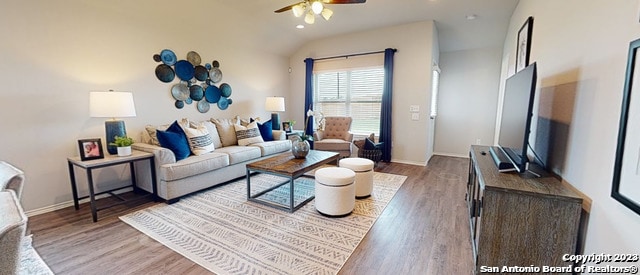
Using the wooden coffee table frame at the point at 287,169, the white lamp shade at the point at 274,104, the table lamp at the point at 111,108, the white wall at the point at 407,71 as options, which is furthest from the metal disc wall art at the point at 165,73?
the white wall at the point at 407,71

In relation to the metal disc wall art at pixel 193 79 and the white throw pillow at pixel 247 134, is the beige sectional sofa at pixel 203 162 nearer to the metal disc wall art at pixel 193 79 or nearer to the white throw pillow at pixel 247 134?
the white throw pillow at pixel 247 134

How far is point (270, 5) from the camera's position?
4227 mm

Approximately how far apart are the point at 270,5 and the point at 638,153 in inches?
173

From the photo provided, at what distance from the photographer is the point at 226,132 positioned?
4402 millimetres

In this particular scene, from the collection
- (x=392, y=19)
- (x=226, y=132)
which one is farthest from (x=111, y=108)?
(x=392, y=19)

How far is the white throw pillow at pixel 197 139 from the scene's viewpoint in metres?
3.57

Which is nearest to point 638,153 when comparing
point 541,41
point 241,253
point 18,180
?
point 541,41

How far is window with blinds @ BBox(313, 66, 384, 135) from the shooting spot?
550cm

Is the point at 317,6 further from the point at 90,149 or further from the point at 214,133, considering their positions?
the point at 90,149

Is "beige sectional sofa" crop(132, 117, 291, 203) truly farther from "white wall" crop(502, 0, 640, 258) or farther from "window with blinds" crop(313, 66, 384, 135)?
"white wall" crop(502, 0, 640, 258)

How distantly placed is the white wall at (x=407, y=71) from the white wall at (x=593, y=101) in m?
2.70

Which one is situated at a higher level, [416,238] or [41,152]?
[41,152]

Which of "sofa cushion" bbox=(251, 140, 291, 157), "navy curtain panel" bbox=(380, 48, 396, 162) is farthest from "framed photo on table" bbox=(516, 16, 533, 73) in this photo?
"sofa cushion" bbox=(251, 140, 291, 157)

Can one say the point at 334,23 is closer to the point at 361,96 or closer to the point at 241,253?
the point at 361,96
